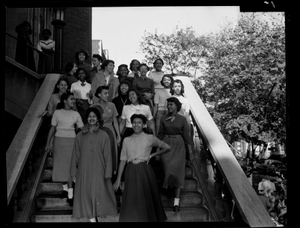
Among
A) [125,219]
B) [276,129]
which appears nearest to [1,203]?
[125,219]

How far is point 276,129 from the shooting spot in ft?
62.9

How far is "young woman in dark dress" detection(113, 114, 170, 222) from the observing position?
18.9ft

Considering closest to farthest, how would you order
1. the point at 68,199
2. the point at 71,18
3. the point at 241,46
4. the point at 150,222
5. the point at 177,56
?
the point at 150,222
the point at 68,199
the point at 241,46
the point at 71,18
the point at 177,56

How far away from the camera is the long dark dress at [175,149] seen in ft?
21.8

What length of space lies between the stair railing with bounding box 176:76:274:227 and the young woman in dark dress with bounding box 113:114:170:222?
930mm

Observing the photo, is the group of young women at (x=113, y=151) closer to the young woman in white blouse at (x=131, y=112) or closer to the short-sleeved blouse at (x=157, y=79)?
the young woman in white blouse at (x=131, y=112)

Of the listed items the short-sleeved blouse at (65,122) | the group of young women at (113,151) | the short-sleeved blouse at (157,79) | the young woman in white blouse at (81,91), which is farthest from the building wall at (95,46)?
the short-sleeved blouse at (65,122)

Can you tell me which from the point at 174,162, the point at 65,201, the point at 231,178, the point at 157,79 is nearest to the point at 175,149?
the point at 174,162

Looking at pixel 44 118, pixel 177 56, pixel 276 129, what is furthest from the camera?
pixel 177 56

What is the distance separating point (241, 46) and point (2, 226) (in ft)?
58.6

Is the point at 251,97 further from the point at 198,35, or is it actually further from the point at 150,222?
the point at 150,222

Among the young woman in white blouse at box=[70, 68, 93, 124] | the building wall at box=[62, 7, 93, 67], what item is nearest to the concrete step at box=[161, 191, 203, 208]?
the young woman in white blouse at box=[70, 68, 93, 124]

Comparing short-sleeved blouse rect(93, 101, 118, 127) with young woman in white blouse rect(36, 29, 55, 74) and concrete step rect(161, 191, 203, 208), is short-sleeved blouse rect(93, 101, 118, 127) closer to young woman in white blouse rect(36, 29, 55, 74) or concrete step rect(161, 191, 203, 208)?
concrete step rect(161, 191, 203, 208)

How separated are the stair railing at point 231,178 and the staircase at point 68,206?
515mm
